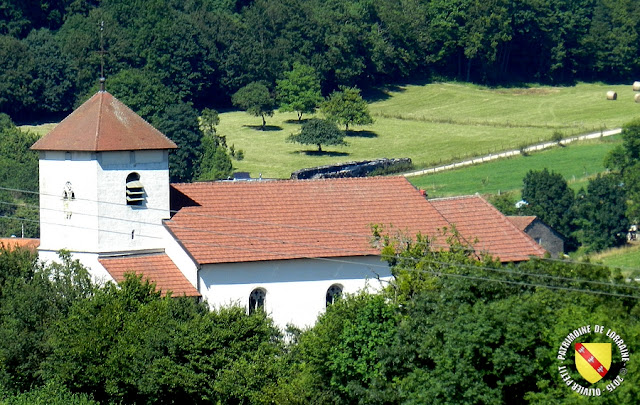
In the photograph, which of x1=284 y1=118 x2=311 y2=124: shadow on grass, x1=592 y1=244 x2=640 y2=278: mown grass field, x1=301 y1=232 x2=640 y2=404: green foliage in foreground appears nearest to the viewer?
x1=301 y1=232 x2=640 y2=404: green foliage in foreground

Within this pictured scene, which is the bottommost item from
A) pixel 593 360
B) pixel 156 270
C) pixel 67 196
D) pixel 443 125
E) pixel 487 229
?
pixel 593 360

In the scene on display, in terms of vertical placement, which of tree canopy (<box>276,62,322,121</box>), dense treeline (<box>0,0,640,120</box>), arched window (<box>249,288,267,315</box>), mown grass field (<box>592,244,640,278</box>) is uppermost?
dense treeline (<box>0,0,640,120</box>)

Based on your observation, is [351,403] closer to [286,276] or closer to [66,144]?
Answer: [286,276]

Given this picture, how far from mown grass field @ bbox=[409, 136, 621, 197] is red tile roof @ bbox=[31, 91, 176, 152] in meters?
34.4

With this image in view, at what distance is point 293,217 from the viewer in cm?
5047

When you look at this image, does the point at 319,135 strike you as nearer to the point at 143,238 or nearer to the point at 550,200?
the point at 550,200

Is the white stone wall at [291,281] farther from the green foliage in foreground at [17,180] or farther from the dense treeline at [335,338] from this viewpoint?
the green foliage in foreground at [17,180]

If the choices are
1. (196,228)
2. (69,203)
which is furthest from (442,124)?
(69,203)

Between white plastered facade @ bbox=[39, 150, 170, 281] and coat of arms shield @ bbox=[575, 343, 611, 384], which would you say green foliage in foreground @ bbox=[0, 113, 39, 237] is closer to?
white plastered facade @ bbox=[39, 150, 170, 281]

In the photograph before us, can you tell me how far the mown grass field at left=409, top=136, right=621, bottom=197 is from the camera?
86.4 meters

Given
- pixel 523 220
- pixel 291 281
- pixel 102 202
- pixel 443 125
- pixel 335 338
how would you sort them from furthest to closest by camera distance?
pixel 443 125
pixel 523 220
pixel 102 202
pixel 291 281
pixel 335 338

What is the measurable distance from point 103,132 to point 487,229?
13741 mm

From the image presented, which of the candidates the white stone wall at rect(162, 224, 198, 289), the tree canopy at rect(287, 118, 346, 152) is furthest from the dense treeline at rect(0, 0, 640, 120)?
the white stone wall at rect(162, 224, 198, 289)

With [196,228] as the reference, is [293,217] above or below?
above
